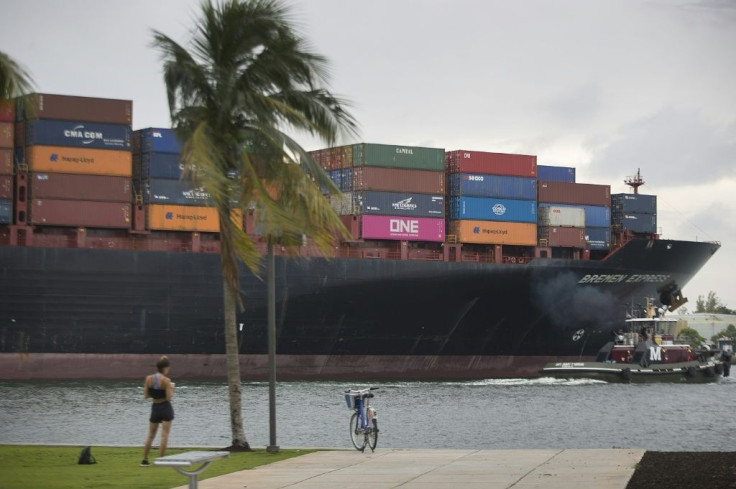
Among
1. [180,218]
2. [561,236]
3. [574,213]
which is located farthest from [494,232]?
[180,218]

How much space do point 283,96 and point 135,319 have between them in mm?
31869

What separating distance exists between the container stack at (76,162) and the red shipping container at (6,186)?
0.65 m

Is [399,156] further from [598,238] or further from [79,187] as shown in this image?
[79,187]

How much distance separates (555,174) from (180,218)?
22.4 m

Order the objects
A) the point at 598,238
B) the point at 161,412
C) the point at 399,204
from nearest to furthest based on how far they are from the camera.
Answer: the point at 161,412 < the point at 399,204 < the point at 598,238

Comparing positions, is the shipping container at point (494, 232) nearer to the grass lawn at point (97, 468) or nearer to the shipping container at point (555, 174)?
the shipping container at point (555, 174)

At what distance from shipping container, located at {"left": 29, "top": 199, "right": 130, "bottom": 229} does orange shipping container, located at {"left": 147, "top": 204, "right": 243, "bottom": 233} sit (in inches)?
68.0

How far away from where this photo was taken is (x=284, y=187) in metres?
23.1

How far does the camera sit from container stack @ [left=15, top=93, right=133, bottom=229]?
50.8 m

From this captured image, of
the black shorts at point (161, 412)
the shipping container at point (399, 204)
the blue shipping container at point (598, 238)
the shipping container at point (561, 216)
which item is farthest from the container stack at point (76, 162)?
the black shorts at point (161, 412)

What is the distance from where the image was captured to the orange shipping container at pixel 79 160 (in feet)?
167

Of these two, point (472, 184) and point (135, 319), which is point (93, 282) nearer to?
point (135, 319)

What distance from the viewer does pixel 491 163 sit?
201 ft

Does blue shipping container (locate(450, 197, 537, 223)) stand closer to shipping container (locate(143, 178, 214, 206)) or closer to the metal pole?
shipping container (locate(143, 178, 214, 206))
